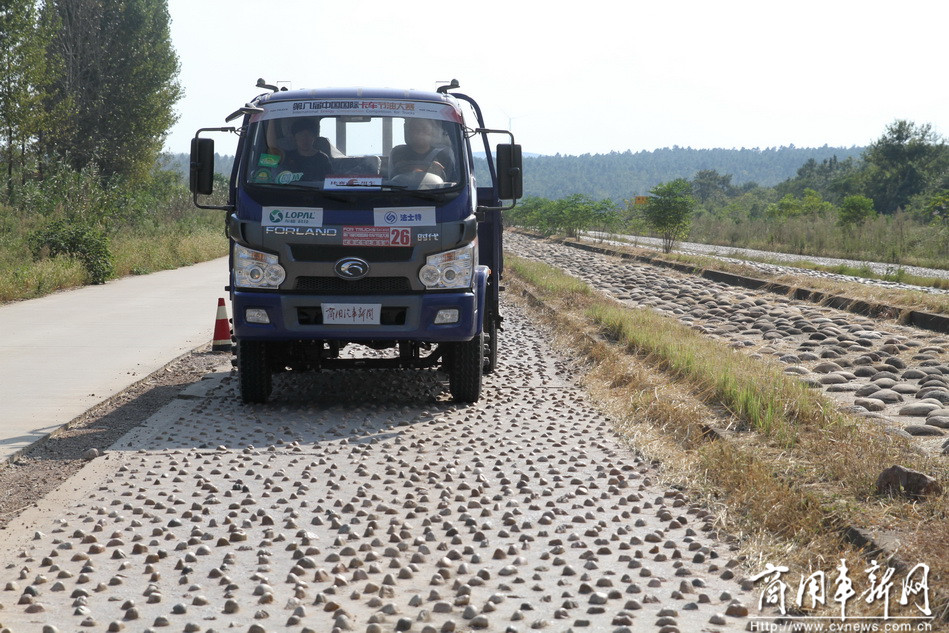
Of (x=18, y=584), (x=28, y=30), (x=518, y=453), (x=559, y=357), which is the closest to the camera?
(x=18, y=584)

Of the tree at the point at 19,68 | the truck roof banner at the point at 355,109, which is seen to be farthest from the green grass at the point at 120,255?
the truck roof banner at the point at 355,109

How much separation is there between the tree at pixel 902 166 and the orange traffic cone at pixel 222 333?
60832mm

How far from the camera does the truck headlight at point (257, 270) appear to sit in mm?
7879

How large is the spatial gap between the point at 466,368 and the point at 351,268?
1384mm

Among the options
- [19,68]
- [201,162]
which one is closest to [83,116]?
[19,68]

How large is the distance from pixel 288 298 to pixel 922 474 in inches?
191

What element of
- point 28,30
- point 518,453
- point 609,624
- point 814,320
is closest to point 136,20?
point 28,30

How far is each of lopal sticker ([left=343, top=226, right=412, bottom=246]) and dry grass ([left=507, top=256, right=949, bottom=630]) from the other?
2.25 metres

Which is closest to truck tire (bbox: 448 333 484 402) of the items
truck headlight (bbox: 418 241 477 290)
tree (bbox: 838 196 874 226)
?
truck headlight (bbox: 418 241 477 290)

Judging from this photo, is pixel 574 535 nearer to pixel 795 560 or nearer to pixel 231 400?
pixel 795 560

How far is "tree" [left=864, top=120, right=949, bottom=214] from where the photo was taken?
2544 inches

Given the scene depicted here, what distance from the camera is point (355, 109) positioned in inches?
332

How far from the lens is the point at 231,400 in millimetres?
8727

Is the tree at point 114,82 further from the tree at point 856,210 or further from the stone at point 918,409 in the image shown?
the stone at point 918,409
